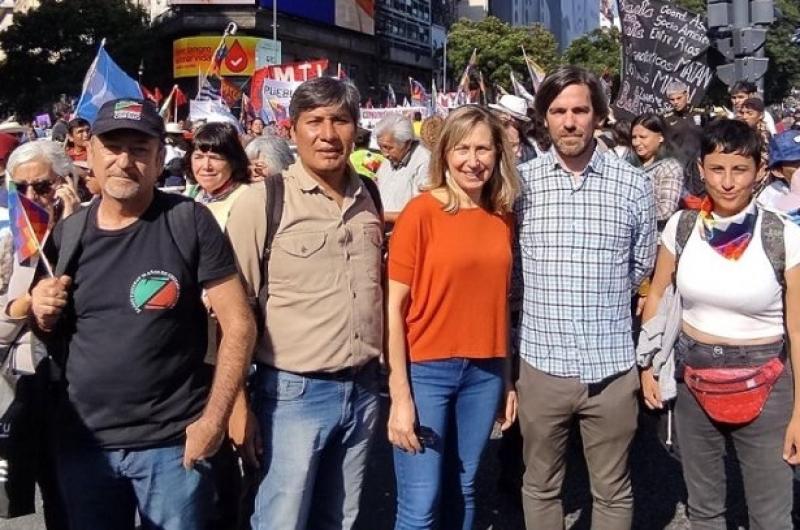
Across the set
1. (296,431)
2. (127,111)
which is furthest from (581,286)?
(127,111)

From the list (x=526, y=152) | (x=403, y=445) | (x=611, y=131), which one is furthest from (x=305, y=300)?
(x=611, y=131)

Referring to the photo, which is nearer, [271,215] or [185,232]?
[185,232]

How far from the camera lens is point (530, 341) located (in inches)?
130

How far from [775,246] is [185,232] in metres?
1.92

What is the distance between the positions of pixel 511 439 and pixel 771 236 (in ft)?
6.45

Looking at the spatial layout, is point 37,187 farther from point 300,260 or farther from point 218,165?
point 300,260

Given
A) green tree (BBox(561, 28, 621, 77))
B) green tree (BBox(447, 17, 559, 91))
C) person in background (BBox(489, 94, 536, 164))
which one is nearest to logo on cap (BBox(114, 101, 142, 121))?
person in background (BBox(489, 94, 536, 164))

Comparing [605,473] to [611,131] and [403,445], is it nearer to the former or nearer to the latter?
[403,445]

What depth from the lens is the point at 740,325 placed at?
317cm

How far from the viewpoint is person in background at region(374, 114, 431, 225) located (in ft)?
20.2

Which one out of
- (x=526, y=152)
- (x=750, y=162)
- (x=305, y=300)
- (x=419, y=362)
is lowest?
(x=419, y=362)

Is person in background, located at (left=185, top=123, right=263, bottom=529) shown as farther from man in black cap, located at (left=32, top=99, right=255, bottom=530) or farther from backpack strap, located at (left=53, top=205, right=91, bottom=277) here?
backpack strap, located at (left=53, top=205, right=91, bottom=277)

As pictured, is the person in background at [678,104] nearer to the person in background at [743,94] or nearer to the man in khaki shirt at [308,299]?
the person in background at [743,94]

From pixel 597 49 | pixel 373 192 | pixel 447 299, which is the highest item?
pixel 597 49
